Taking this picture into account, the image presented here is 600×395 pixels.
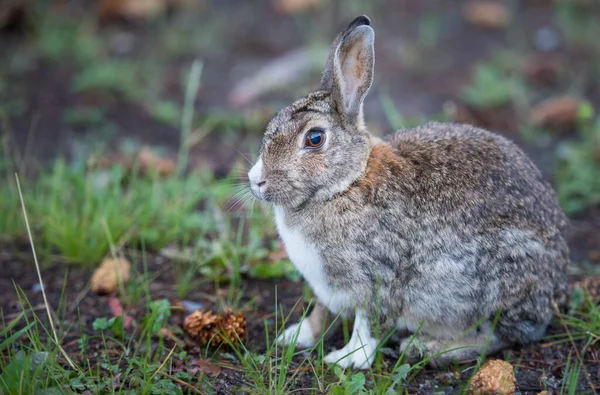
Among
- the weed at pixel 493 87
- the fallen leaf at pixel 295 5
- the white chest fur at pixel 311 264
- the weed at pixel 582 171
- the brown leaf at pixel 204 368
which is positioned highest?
the fallen leaf at pixel 295 5

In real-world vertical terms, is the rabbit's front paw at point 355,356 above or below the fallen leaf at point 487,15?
below

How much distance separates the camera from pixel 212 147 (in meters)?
6.78

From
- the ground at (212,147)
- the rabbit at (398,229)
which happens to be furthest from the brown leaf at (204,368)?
the rabbit at (398,229)

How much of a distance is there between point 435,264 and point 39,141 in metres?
4.18

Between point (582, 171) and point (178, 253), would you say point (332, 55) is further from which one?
point (582, 171)

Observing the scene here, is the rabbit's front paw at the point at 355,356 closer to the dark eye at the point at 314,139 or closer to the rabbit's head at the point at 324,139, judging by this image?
the rabbit's head at the point at 324,139

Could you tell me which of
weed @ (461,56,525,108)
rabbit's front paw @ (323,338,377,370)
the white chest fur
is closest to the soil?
rabbit's front paw @ (323,338,377,370)

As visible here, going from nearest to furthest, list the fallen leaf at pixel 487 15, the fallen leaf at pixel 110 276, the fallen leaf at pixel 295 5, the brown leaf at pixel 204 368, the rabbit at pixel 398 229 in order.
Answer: the brown leaf at pixel 204 368 < the rabbit at pixel 398 229 < the fallen leaf at pixel 110 276 < the fallen leaf at pixel 487 15 < the fallen leaf at pixel 295 5

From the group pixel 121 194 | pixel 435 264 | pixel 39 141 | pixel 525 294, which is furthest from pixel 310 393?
pixel 39 141

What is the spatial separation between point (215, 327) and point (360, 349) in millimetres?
781

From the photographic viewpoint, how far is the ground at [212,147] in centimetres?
379

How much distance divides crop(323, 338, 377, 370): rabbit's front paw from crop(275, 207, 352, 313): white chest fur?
217mm

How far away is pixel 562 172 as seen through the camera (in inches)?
238

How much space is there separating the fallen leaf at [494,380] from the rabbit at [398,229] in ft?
0.84
